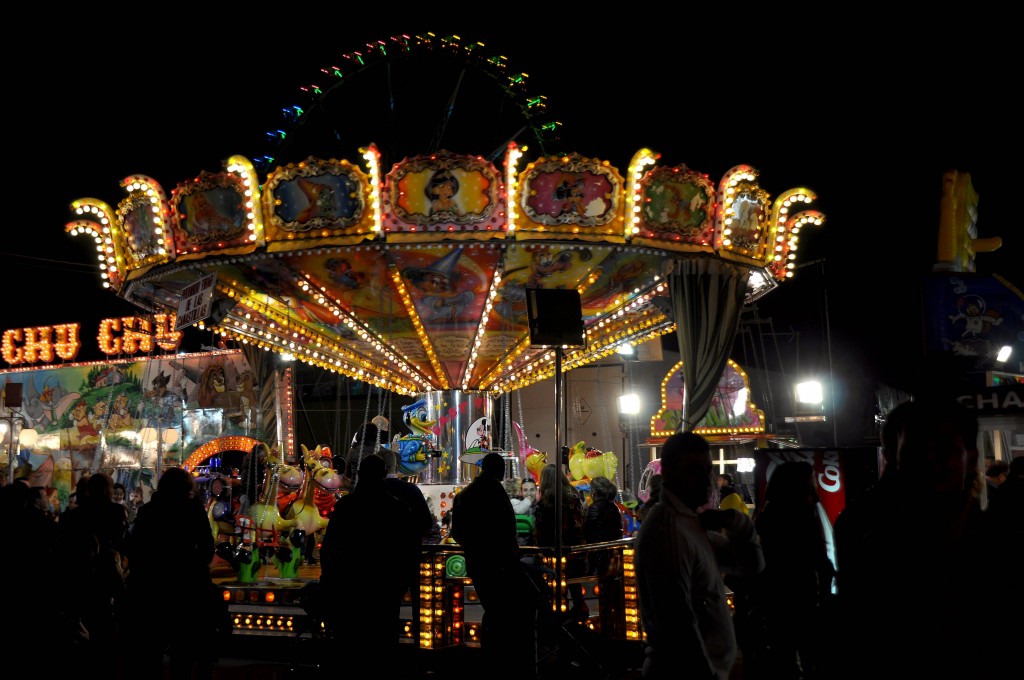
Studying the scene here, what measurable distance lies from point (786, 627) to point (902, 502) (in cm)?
370

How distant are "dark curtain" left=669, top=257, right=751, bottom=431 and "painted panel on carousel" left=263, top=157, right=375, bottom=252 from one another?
13.0 feet

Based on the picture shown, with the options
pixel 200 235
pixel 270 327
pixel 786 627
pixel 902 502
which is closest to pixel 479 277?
pixel 200 235

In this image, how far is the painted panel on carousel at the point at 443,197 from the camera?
998cm

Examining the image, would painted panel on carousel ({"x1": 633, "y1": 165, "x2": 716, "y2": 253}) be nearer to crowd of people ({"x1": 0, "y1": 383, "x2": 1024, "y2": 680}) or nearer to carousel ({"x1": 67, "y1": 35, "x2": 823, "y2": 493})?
carousel ({"x1": 67, "y1": 35, "x2": 823, "y2": 493})

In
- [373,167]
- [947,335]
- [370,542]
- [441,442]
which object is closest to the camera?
[370,542]

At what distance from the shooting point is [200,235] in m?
11.0

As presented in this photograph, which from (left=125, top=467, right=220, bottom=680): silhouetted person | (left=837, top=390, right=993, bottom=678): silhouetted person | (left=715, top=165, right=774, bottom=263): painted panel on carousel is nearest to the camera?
(left=837, top=390, right=993, bottom=678): silhouetted person

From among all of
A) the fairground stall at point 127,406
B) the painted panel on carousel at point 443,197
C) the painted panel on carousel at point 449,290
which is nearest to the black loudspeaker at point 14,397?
the fairground stall at point 127,406

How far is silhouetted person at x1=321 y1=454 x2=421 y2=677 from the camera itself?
648 cm

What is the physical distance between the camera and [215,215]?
10758 millimetres

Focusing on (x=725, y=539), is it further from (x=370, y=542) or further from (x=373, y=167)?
(x=373, y=167)

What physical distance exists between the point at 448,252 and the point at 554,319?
3664mm

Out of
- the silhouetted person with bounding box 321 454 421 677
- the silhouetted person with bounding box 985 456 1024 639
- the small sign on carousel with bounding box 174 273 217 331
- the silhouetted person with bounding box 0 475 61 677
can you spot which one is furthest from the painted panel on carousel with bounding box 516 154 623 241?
the silhouetted person with bounding box 985 456 1024 639

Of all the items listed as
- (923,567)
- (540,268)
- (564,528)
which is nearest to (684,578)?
(923,567)
